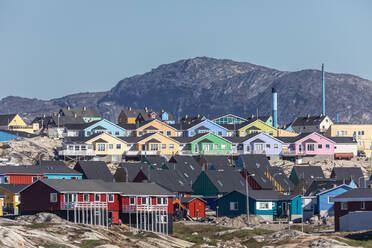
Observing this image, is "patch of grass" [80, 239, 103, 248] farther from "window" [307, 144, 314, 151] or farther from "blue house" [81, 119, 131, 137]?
"blue house" [81, 119, 131, 137]

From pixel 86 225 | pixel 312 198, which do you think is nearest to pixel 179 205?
pixel 312 198

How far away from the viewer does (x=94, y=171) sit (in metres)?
120

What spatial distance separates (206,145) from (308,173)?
25.8 m

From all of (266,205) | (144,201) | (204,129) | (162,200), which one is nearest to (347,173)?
(266,205)

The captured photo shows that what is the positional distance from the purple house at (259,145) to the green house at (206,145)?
61.4 inches

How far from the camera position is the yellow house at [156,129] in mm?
168500

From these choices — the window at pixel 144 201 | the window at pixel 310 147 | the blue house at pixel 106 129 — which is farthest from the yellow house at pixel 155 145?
the window at pixel 144 201

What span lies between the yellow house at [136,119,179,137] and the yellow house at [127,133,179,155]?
16824mm

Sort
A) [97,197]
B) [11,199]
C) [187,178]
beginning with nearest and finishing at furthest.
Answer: [97,197] → [11,199] → [187,178]

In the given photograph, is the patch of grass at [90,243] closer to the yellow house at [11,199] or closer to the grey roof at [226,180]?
the yellow house at [11,199]

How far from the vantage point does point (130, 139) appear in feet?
495

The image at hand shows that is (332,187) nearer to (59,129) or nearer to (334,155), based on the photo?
(334,155)

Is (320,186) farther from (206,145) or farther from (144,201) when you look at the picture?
(206,145)

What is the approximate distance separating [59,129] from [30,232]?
105411mm
